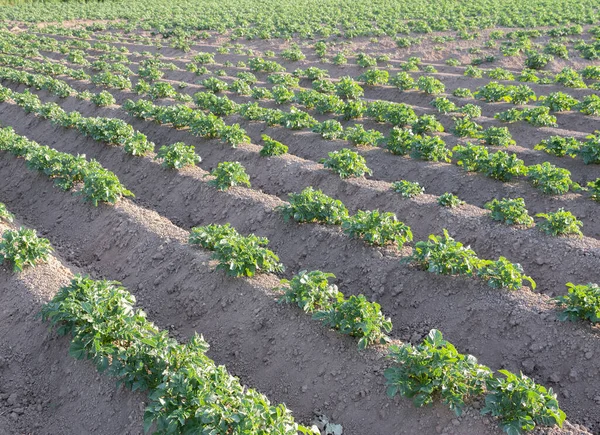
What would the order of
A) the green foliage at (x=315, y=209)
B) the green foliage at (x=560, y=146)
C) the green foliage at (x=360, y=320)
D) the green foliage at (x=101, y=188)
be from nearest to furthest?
the green foliage at (x=360, y=320) < the green foliage at (x=315, y=209) < the green foliage at (x=101, y=188) < the green foliage at (x=560, y=146)

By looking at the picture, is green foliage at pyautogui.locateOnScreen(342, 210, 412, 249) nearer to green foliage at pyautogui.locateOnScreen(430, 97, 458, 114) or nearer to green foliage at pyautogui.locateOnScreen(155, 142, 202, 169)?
green foliage at pyautogui.locateOnScreen(155, 142, 202, 169)

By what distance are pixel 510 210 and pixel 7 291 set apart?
9616 mm

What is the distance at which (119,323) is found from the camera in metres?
7.23

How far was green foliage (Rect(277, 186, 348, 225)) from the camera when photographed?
35.2 ft

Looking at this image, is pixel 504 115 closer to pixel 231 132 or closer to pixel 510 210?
pixel 510 210

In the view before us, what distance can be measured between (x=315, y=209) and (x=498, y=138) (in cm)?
718

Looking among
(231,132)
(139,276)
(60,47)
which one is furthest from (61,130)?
(60,47)

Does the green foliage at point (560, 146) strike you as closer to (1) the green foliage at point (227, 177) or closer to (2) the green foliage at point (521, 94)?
(2) the green foliage at point (521, 94)

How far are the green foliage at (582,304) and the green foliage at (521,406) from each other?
2268 millimetres

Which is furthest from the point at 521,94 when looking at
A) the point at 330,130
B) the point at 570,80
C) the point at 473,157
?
the point at 330,130

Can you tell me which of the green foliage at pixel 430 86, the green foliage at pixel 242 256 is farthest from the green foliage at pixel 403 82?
the green foliage at pixel 242 256

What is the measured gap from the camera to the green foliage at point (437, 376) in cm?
630

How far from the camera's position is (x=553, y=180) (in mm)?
12039

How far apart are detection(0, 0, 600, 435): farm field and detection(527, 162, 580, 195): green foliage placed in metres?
0.07
